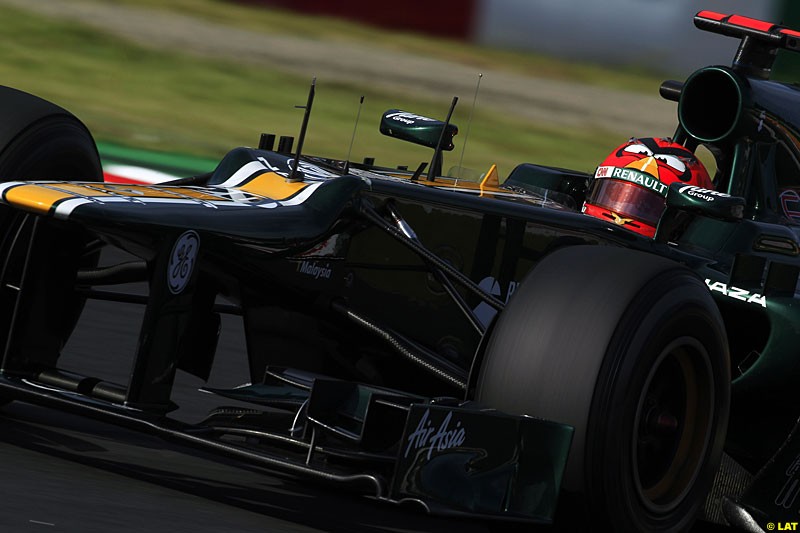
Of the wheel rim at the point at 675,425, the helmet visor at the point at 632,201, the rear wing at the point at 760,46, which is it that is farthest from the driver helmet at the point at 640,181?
the wheel rim at the point at 675,425

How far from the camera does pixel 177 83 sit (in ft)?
55.8

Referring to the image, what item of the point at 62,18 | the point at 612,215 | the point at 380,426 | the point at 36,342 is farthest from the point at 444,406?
the point at 62,18

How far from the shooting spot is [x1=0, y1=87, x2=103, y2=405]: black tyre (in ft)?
16.3

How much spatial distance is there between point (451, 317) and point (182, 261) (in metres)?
1.19

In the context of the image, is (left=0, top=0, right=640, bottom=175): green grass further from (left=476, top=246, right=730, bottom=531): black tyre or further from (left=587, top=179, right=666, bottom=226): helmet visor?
(left=476, top=246, right=730, bottom=531): black tyre

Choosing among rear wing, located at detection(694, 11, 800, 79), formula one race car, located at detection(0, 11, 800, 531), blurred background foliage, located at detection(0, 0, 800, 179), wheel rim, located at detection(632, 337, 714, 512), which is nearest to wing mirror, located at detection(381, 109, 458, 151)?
formula one race car, located at detection(0, 11, 800, 531)

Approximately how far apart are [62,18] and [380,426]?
14803 millimetres

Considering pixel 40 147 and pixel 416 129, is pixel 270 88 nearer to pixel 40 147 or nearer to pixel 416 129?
pixel 416 129

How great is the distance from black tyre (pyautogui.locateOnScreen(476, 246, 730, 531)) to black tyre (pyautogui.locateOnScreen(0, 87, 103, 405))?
1.48 meters

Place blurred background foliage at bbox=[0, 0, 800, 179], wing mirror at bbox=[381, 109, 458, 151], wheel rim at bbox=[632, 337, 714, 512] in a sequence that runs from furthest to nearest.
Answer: blurred background foliage at bbox=[0, 0, 800, 179] < wing mirror at bbox=[381, 109, 458, 151] < wheel rim at bbox=[632, 337, 714, 512]

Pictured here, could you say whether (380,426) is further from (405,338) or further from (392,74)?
(392,74)

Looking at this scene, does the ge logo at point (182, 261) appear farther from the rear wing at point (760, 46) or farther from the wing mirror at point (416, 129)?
the rear wing at point (760, 46)

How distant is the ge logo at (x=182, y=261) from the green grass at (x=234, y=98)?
1114cm

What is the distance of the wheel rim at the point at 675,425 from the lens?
14.6 ft
